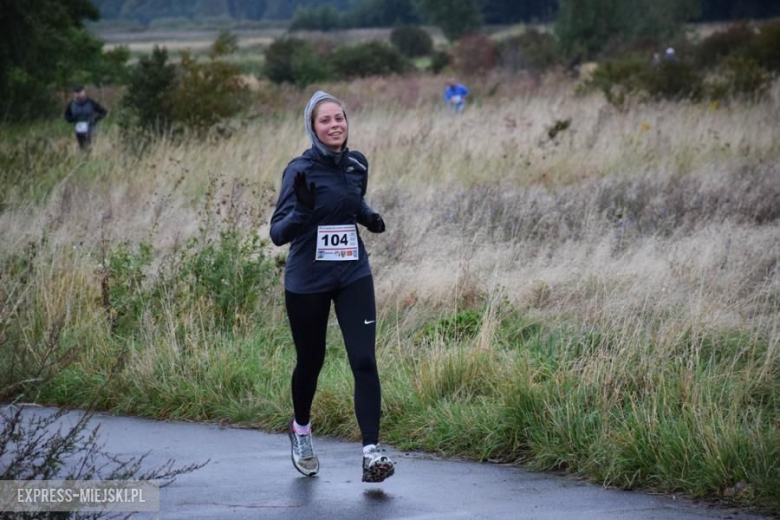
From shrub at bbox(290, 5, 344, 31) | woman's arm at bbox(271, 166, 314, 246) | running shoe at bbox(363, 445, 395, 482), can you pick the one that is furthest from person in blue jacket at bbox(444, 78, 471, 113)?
shrub at bbox(290, 5, 344, 31)

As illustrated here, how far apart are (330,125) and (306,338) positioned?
1.13 metres

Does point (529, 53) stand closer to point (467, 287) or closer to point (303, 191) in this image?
point (467, 287)

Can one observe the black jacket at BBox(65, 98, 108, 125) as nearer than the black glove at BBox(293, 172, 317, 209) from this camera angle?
No

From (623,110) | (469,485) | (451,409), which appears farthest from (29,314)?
(623,110)

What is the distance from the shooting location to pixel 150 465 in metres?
7.05

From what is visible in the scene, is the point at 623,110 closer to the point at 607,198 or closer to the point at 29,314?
the point at 607,198

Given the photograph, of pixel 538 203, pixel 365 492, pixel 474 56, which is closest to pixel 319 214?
pixel 365 492

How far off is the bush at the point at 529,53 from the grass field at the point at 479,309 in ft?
118

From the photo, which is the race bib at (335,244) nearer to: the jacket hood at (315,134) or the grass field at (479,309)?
the jacket hood at (315,134)

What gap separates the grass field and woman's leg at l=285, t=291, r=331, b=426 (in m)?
0.89

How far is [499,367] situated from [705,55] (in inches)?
1515

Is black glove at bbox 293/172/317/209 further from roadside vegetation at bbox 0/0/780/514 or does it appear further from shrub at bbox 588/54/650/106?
shrub at bbox 588/54/650/106

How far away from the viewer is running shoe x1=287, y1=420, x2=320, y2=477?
22.1 ft

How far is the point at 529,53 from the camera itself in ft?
186
